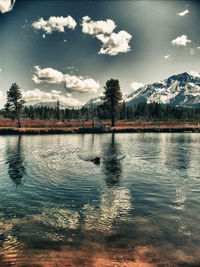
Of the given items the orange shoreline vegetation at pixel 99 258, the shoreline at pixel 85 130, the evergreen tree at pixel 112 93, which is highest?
the evergreen tree at pixel 112 93

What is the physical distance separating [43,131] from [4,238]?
54.1m

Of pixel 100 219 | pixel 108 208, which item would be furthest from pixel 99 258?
pixel 108 208

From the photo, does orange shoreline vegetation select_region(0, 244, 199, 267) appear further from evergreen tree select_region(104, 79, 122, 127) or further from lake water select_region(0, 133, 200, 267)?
evergreen tree select_region(104, 79, 122, 127)

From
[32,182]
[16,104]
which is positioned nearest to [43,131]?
[16,104]

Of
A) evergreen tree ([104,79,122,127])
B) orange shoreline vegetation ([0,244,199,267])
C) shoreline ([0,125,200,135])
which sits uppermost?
evergreen tree ([104,79,122,127])

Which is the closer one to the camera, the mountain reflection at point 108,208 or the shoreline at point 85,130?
the mountain reflection at point 108,208

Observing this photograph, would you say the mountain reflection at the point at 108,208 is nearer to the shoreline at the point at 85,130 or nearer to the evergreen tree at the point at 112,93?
the shoreline at the point at 85,130

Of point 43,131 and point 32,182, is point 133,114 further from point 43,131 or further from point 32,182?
point 32,182

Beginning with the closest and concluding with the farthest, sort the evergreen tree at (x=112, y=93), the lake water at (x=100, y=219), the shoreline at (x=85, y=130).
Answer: the lake water at (x=100, y=219) < the shoreline at (x=85, y=130) < the evergreen tree at (x=112, y=93)

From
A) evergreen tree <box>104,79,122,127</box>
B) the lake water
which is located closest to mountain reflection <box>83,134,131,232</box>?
the lake water

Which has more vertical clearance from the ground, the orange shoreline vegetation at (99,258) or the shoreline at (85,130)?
the shoreline at (85,130)

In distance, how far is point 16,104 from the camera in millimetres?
67000

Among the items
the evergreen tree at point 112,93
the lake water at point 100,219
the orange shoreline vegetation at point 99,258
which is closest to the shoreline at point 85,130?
the evergreen tree at point 112,93

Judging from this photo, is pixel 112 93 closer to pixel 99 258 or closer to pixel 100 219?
pixel 100 219
